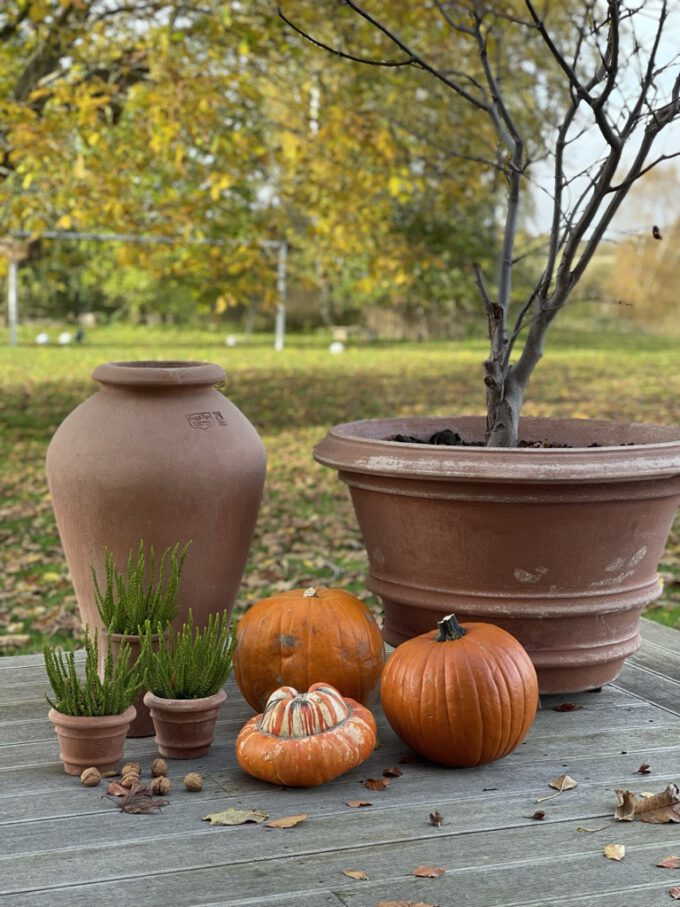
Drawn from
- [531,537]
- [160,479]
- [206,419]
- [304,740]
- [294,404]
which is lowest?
[294,404]

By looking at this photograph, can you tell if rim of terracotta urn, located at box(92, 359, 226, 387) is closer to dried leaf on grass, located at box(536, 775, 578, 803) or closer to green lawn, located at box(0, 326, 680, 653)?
dried leaf on grass, located at box(536, 775, 578, 803)

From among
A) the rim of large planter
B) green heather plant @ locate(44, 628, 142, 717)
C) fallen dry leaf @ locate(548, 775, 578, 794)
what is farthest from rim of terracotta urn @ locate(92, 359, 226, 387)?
fallen dry leaf @ locate(548, 775, 578, 794)

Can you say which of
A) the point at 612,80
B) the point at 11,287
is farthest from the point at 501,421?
the point at 11,287

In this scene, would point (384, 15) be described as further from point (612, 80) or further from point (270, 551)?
point (612, 80)

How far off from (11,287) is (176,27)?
33.7 ft

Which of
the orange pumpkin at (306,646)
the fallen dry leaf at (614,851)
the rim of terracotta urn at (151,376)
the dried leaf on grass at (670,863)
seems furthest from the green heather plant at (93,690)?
the dried leaf on grass at (670,863)

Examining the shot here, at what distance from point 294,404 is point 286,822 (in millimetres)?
9433

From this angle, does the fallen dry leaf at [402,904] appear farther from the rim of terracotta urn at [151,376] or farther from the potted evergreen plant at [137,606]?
the rim of terracotta urn at [151,376]

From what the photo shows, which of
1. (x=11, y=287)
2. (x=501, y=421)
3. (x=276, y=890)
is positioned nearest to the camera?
(x=276, y=890)

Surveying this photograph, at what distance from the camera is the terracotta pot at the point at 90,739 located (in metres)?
2.42

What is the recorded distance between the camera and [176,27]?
25.9 ft

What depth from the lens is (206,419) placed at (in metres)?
2.88

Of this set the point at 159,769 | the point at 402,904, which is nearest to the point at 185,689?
the point at 159,769

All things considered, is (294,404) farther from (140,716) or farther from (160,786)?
(160,786)
